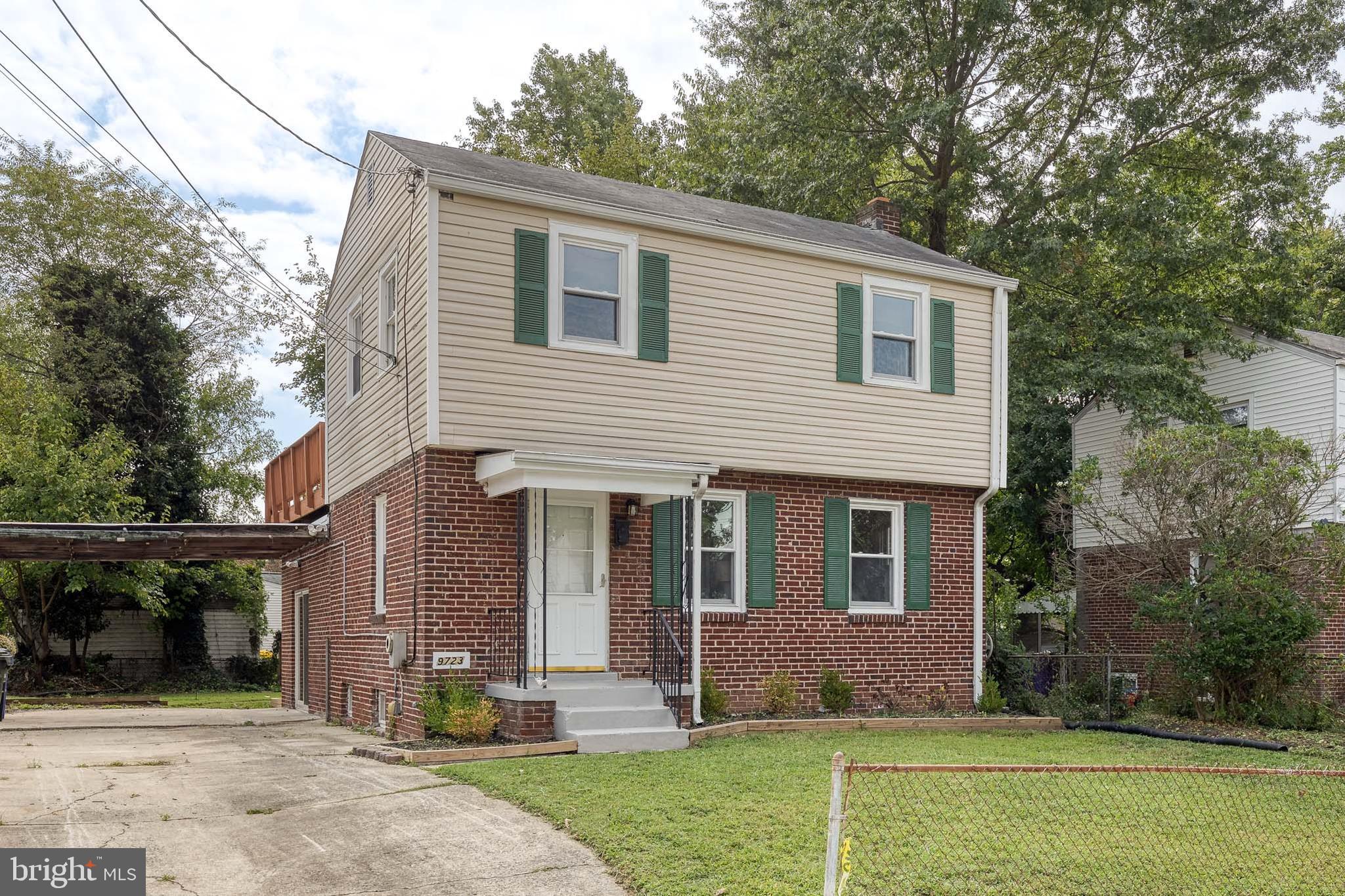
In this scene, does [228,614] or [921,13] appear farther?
[228,614]

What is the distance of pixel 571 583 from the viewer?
1270 cm

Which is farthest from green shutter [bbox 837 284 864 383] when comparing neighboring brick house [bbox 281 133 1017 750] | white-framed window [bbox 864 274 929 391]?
white-framed window [bbox 864 274 929 391]

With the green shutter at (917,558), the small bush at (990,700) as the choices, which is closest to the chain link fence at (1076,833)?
the small bush at (990,700)

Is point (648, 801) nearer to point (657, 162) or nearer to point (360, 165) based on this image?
point (360, 165)

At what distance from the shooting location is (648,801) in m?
7.84

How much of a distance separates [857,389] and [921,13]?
11829 millimetres

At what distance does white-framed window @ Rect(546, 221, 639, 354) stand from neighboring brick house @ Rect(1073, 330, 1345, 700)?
8140 mm

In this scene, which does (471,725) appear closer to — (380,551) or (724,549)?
(380,551)

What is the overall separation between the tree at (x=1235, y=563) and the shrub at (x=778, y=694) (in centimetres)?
508

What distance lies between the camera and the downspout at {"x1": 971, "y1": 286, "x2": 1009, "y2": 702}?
Result: 50.6ft

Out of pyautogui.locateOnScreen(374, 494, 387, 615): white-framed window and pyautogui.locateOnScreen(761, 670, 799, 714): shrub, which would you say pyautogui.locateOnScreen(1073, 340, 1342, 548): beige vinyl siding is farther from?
pyautogui.locateOnScreen(374, 494, 387, 615): white-framed window

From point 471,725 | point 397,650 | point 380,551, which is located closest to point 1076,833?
point 471,725

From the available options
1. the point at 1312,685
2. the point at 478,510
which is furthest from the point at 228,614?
the point at 1312,685

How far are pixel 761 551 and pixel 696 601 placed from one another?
4.95ft
